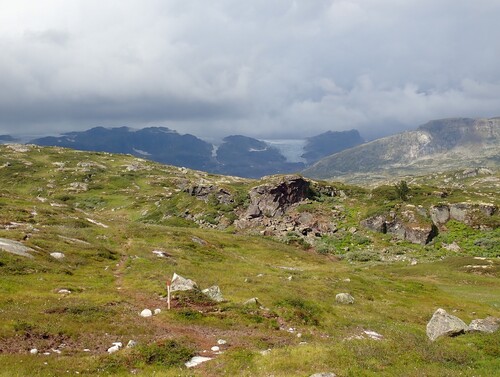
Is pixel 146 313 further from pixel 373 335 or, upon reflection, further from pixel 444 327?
pixel 444 327

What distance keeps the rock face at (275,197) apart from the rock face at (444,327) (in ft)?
342

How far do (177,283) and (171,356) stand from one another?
16023mm

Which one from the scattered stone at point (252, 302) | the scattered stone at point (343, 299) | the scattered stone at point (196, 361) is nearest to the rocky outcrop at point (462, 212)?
the scattered stone at point (343, 299)

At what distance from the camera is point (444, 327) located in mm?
31547

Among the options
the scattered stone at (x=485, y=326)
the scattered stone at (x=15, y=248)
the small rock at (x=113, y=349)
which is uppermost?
the scattered stone at (x=15, y=248)

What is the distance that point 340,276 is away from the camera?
223 ft

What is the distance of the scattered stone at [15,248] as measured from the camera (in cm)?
4341

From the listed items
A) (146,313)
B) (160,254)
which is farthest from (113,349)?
(160,254)

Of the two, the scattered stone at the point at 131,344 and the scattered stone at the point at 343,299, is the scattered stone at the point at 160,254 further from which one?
the scattered stone at the point at 131,344

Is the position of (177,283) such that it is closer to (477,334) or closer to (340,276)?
(477,334)

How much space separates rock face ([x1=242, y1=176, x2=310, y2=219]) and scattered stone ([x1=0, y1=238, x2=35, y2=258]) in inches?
3680

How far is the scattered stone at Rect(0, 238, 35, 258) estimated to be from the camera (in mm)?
43406

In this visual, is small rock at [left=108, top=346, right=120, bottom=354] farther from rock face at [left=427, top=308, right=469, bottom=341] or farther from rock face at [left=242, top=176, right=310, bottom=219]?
rock face at [left=242, top=176, right=310, bottom=219]

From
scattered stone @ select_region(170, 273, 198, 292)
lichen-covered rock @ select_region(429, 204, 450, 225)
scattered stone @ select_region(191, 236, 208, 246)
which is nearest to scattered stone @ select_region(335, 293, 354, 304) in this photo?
scattered stone @ select_region(170, 273, 198, 292)
